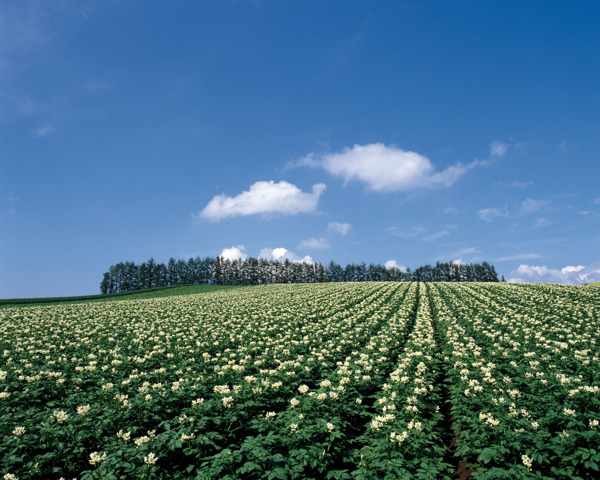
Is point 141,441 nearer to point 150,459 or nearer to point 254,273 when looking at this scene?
point 150,459

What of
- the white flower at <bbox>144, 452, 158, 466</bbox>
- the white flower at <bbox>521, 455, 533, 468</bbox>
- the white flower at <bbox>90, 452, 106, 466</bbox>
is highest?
the white flower at <bbox>144, 452, 158, 466</bbox>

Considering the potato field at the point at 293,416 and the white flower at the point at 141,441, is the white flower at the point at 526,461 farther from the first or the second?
the white flower at the point at 141,441

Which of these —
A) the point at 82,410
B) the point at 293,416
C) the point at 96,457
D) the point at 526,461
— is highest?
the point at 82,410

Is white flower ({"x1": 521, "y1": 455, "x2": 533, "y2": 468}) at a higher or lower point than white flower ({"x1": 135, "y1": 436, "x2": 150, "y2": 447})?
lower

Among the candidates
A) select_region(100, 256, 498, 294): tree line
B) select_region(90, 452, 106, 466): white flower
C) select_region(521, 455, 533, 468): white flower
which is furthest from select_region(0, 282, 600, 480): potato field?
select_region(100, 256, 498, 294): tree line

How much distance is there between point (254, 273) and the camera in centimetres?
13850

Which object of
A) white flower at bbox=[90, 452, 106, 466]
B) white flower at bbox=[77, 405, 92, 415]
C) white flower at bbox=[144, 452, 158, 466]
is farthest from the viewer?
white flower at bbox=[77, 405, 92, 415]

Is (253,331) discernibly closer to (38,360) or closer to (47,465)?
(38,360)

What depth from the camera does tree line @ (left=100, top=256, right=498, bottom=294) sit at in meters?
128

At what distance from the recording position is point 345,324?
64.3 feet

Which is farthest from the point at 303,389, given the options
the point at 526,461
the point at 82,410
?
the point at 82,410

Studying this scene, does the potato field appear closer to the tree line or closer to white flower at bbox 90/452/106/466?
white flower at bbox 90/452/106/466

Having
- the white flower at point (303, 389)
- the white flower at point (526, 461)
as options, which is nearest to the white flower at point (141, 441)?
the white flower at point (303, 389)

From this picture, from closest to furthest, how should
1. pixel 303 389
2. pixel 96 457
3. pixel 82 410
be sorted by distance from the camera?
pixel 96 457
pixel 82 410
pixel 303 389
